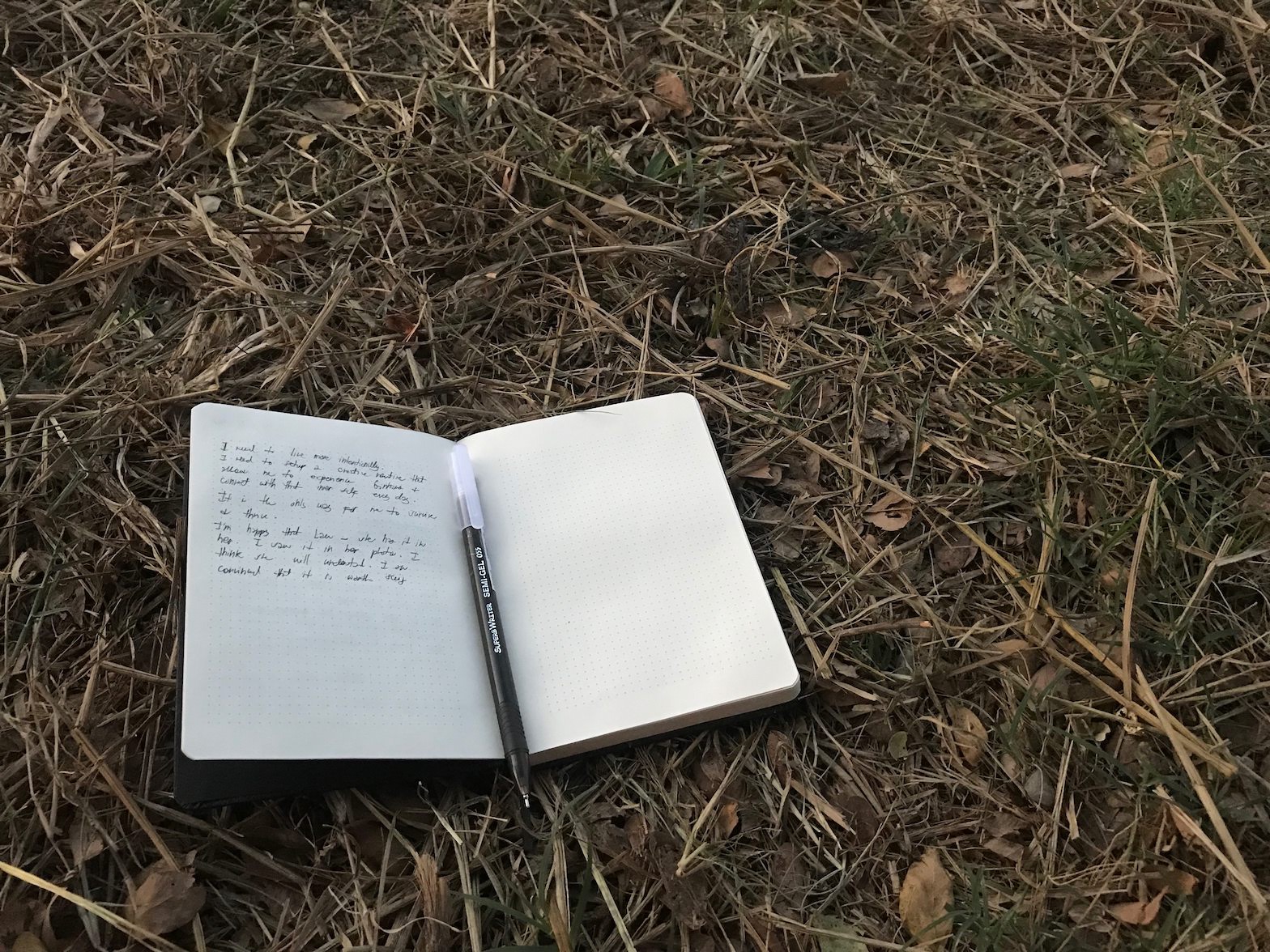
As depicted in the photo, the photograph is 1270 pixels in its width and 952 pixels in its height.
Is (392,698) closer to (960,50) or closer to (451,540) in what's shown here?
(451,540)

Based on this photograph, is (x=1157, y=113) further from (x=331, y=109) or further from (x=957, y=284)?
(x=331, y=109)

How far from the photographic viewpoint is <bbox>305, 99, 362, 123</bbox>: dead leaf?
5.23ft

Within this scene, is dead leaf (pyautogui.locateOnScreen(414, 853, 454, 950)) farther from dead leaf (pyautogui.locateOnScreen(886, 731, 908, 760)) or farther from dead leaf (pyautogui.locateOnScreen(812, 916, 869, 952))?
dead leaf (pyautogui.locateOnScreen(886, 731, 908, 760))

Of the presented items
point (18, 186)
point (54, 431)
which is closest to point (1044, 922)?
point (54, 431)

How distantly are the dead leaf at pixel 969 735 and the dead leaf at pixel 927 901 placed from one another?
123 millimetres

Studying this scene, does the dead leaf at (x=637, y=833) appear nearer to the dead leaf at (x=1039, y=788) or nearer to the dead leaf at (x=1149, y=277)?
the dead leaf at (x=1039, y=788)

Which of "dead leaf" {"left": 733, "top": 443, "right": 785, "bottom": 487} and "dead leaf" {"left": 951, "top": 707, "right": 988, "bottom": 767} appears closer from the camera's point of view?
"dead leaf" {"left": 951, "top": 707, "right": 988, "bottom": 767}

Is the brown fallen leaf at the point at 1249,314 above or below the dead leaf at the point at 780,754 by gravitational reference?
above

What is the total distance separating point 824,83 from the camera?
172 cm

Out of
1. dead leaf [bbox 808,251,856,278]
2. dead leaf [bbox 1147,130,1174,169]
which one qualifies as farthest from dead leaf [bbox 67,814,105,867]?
dead leaf [bbox 1147,130,1174,169]

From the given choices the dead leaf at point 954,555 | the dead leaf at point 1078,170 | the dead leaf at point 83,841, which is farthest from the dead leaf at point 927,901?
the dead leaf at point 1078,170

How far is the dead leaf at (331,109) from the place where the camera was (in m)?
1.59

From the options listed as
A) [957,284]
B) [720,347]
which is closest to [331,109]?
[720,347]

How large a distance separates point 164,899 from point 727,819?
559 millimetres
